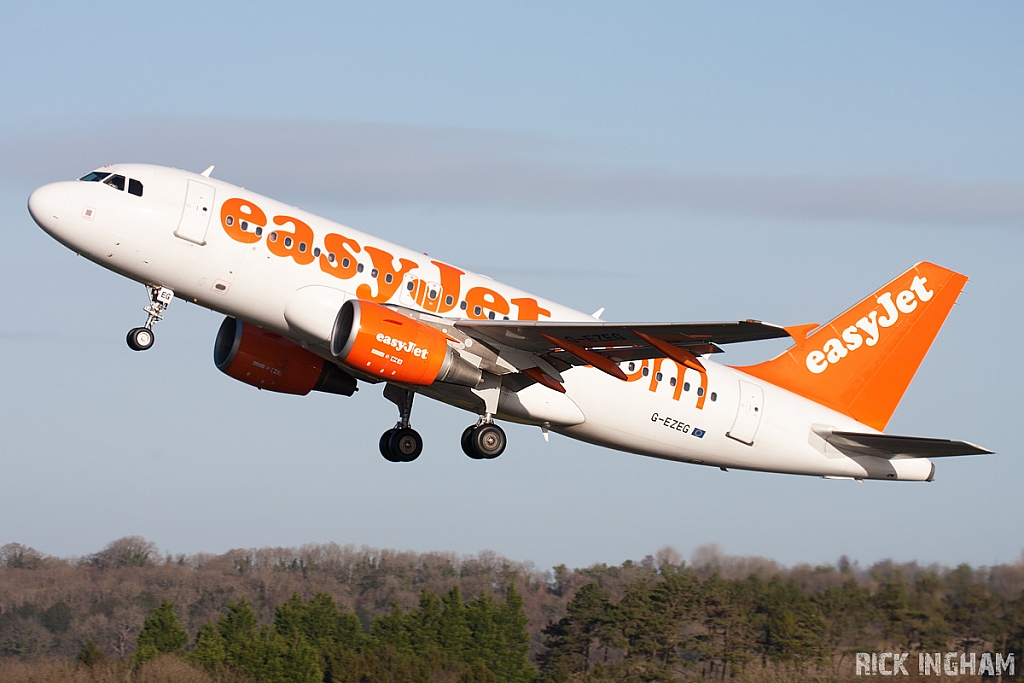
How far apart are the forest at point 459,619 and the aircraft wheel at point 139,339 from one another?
73.1 ft

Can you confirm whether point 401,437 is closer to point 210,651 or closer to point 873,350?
point 873,350

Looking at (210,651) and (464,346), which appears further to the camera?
(210,651)

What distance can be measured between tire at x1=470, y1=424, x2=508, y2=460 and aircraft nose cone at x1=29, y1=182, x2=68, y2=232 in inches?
425

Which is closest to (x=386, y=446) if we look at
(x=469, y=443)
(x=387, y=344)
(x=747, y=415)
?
(x=469, y=443)

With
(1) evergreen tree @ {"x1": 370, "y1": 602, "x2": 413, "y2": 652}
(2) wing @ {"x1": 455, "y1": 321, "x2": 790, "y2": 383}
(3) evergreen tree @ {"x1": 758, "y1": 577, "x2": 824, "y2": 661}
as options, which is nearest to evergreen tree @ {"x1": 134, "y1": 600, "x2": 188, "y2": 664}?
(1) evergreen tree @ {"x1": 370, "y1": 602, "x2": 413, "y2": 652}

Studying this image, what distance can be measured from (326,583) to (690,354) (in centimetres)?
6657

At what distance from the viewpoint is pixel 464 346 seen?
94.0 ft

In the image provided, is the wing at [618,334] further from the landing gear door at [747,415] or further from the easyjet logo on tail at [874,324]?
the easyjet logo on tail at [874,324]

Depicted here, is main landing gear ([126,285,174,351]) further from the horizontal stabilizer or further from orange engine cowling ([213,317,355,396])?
the horizontal stabilizer

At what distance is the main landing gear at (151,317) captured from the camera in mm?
27719

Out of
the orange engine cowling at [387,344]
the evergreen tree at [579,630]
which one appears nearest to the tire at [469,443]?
the orange engine cowling at [387,344]

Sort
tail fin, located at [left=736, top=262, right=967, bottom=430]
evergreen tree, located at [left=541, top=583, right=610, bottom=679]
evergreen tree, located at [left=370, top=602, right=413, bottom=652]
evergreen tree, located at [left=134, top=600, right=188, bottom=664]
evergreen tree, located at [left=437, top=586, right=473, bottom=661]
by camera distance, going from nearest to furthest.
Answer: tail fin, located at [left=736, top=262, right=967, bottom=430] → evergreen tree, located at [left=541, top=583, right=610, bottom=679] → evergreen tree, located at [left=437, top=586, right=473, bottom=661] → evergreen tree, located at [left=370, top=602, right=413, bottom=652] → evergreen tree, located at [left=134, top=600, right=188, bottom=664]

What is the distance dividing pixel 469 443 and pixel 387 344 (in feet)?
Answer: 14.2

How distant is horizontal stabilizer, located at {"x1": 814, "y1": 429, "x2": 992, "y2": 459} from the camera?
1217 inches
